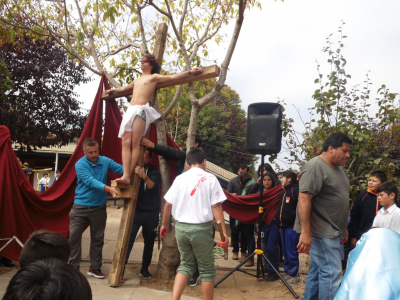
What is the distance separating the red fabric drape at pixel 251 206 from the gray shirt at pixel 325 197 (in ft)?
7.86

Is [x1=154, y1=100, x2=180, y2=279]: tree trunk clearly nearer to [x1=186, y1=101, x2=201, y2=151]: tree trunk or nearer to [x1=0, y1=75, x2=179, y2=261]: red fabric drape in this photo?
[x1=0, y1=75, x2=179, y2=261]: red fabric drape

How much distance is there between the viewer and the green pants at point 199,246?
3.77 meters

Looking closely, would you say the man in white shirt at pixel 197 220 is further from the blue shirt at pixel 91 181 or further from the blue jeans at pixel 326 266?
the blue shirt at pixel 91 181

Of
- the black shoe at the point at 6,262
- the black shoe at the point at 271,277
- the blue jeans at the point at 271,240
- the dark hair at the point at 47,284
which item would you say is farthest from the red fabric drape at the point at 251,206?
the dark hair at the point at 47,284

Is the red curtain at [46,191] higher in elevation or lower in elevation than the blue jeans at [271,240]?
higher

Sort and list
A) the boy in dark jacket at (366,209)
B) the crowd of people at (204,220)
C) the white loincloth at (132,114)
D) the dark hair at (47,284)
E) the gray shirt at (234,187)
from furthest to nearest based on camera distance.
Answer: the gray shirt at (234,187), the boy in dark jacket at (366,209), the white loincloth at (132,114), the crowd of people at (204,220), the dark hair at (47,284)

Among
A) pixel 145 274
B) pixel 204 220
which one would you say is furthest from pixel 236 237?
pixel 204 220

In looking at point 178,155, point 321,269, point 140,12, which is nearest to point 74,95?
point 140,12

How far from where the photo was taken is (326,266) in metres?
3.58

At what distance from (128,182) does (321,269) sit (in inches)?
94.5

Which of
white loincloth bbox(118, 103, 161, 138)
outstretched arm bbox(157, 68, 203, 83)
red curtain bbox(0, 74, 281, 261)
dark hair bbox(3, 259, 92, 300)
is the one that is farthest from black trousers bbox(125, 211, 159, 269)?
dark hair bbox(3, 259, 92, 300)

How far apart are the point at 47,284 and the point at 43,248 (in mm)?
986

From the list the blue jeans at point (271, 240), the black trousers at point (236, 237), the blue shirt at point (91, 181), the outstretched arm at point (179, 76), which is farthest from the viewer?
the black trousers at point (236, 237)

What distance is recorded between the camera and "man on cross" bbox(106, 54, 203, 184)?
4.51m
